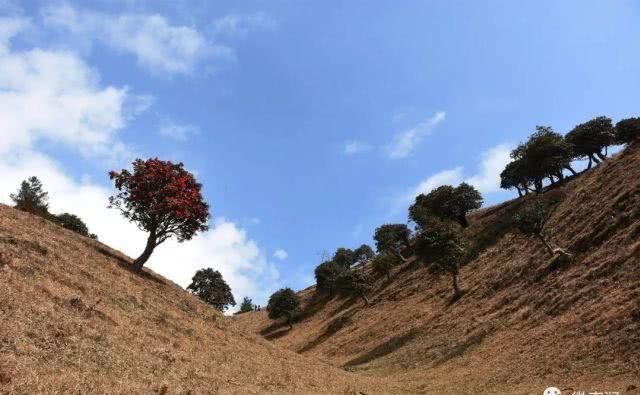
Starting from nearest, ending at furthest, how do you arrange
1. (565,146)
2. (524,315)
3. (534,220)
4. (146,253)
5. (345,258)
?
1. (524,315)
2. (146,253)
3. (534,220)
4. (565,146)
5. (345,258)

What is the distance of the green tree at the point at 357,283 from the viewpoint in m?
78.9

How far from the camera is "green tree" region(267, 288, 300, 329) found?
92.9m

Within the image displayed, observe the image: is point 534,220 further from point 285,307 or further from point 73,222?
point 73,222

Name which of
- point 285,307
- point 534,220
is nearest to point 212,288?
point 285,307

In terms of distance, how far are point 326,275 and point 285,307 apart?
695 inches

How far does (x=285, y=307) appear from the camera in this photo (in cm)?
9306

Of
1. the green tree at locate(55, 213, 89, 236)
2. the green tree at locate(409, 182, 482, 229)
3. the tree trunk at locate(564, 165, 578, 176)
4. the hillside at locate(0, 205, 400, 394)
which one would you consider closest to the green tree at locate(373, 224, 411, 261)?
the green tree at locate(409, 182, 482, 229)

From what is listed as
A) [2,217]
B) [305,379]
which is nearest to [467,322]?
[305,379]

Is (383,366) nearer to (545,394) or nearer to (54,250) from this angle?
(545,394)

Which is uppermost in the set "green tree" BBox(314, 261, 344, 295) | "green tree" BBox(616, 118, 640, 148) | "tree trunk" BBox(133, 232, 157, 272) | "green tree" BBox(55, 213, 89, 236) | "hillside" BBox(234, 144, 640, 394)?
"green tree" BBox(55, 213, 89, 236)

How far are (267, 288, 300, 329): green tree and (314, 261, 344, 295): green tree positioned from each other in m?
12.9

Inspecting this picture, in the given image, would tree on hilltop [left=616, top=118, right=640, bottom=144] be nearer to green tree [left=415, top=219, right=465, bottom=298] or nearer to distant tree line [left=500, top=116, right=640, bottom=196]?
distant tree line [left=500, top=116, right=640, bottom=196]

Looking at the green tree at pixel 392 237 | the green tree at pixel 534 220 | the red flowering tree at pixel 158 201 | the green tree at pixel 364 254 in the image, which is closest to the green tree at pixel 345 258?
the green tree at pixel 364 254

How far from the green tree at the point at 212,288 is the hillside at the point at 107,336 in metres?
61.3
